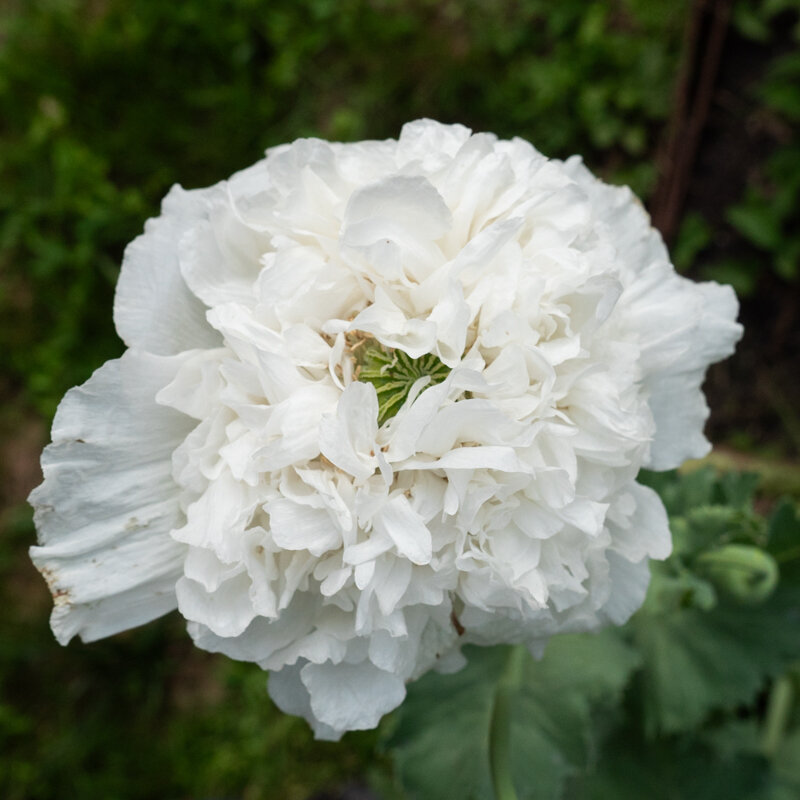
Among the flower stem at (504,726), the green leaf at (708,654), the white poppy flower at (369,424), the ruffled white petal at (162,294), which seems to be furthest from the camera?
the green leaf at (708,654)

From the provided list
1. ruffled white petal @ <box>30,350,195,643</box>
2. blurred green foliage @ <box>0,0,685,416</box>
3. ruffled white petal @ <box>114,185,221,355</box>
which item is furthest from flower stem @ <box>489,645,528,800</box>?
blurred green foliage @ <box>0,0,685,416</box>

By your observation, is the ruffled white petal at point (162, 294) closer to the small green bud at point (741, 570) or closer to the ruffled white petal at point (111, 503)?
the ruffled white petal at point (111, 503)

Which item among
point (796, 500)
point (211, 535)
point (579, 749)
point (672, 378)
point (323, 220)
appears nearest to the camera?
point (211, 535)

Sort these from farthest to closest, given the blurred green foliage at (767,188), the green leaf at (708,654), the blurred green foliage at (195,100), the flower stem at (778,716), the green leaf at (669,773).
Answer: the blurred green foliage at (195,100) → the blurred green foliage at (767,188) → the flower stem at (778,716) → the green leaf at (669,773) → the green leaf at (708,654)

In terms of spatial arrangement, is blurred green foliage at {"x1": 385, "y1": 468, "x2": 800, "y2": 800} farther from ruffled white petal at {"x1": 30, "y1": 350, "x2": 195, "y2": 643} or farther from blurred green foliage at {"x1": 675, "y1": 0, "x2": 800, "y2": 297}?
blurred green foliage at {"x1": 675, "y1": 0, "x2": 800, "y2": 297}

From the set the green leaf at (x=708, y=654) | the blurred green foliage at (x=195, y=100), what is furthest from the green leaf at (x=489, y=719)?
the blurred green foliage at (x=195, y=100)

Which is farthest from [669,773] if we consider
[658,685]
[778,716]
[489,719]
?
[489,719]

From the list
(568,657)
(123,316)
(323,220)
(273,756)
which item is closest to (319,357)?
(323,220)

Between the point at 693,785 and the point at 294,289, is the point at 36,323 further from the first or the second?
the point at 693,785
